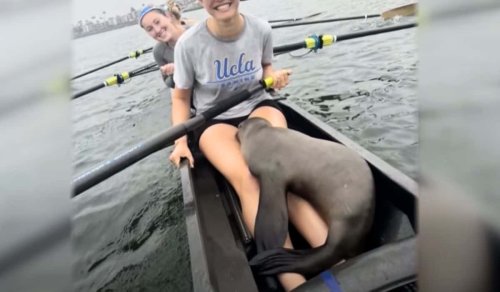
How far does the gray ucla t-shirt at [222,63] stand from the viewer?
9.84 feet

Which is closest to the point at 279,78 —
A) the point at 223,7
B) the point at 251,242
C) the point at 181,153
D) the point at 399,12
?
the point at 223,7

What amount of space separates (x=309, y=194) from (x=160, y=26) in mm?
3406

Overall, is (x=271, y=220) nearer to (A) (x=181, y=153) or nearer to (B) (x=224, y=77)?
(A) (x=181, y=153)

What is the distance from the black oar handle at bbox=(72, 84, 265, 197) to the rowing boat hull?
29 cm

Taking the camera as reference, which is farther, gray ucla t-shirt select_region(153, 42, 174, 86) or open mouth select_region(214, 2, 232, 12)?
gray ucla t-shirt select_region(153, 42, 174, 86)

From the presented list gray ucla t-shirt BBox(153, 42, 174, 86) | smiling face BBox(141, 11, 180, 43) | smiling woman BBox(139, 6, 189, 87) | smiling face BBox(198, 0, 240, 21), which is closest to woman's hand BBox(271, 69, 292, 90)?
smiling face BBox(198, 0, 240, 21)

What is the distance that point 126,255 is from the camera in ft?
11.8

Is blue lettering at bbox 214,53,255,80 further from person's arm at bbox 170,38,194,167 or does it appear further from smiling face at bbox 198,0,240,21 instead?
smiling face at bbox 198,0,240,21

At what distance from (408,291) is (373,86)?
5315 millimetres

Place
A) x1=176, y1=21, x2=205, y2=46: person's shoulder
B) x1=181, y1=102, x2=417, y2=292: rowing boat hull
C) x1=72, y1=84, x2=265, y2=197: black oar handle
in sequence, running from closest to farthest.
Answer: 1. x1=181, y1=102, x2=417, y2=292: rowing boat hull
2. x1=72, y1=84, x2=265, y2=197: black oar handle
3. x1=176, y1=21, x2=205, y2=46: person's shoulder

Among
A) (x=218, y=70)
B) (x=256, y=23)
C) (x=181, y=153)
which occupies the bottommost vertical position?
(x=181, y=153)

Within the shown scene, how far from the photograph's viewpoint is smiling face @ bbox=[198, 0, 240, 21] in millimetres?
2728

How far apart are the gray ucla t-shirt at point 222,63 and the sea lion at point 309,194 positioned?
2.34 ft

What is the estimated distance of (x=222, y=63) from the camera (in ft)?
10.0
